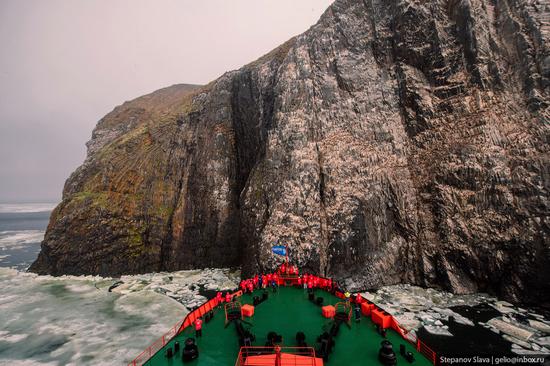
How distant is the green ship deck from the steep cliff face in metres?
9.35

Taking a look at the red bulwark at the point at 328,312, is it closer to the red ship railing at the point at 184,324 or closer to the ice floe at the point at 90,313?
the red ship railing at the point at 184,324

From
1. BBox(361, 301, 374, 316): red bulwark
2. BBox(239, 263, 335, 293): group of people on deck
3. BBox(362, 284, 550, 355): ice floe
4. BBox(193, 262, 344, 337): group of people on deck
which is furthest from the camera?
BBox(239, 263, 335, 293): group of people on deck

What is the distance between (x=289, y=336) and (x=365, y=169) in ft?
65.9

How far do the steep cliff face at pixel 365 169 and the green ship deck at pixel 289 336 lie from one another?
935cm

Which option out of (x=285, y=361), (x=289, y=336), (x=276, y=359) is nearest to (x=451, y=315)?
(x=289, y=336)

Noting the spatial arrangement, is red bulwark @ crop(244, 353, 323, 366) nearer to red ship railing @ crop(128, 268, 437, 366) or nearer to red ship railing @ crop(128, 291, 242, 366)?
red ship railing @ crop(128, 268, 437, 366)

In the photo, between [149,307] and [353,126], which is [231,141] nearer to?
[353,126]

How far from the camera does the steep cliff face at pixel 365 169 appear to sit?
2375cm

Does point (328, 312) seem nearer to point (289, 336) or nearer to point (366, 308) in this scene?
point (366, 308)

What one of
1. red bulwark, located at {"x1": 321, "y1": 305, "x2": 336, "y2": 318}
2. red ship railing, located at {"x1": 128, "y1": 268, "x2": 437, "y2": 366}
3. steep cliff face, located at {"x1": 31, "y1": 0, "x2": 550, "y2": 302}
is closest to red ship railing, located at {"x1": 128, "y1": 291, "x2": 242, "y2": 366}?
red ship railing, located at {"x1": 128, "y1": 268, "x2": 437, "y2": 366}

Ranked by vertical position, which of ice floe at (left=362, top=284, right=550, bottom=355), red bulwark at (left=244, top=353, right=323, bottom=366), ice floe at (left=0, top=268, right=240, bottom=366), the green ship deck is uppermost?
red bulwark at (left=244, top=353, right=323, bottom=366)

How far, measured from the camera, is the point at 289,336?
13.6 metres

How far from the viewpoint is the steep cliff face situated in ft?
77.9

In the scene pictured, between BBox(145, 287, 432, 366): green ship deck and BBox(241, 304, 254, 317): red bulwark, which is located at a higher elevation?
BBox(241, 304, 254, 317): red bulwark
